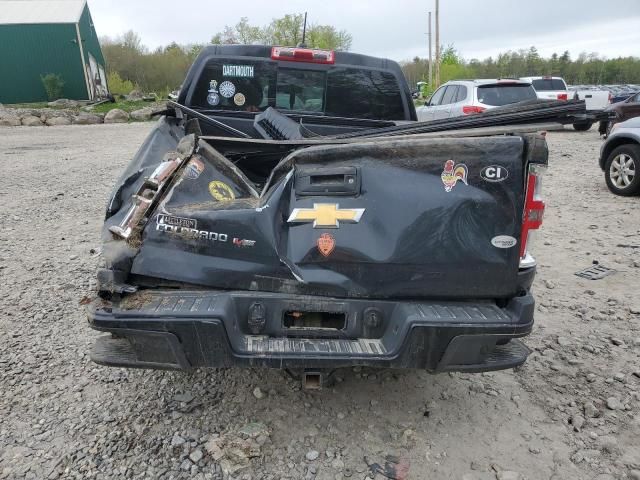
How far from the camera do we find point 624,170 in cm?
795

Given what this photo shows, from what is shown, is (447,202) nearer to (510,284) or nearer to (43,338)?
(510,284)

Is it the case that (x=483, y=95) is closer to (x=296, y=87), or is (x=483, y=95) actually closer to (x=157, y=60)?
(x=296, y=87)

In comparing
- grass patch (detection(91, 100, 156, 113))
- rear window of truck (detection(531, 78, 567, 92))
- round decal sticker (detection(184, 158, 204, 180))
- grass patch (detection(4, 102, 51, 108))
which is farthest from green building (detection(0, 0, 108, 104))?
round decal sticker (detection(184, 158, 204, 180))

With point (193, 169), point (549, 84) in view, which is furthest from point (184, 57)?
point (193, 169)

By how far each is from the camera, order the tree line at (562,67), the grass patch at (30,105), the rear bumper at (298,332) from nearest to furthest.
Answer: the rear bumper at (298,332) → the grass patch at (30,105) → the tree line at (562,67)

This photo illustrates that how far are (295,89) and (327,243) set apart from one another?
2503mm

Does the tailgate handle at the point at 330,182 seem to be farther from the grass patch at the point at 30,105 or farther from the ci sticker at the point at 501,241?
the grass patch at the point at 30,105

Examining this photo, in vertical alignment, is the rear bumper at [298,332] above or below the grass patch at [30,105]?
below

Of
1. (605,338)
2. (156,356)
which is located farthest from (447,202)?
(605,338)

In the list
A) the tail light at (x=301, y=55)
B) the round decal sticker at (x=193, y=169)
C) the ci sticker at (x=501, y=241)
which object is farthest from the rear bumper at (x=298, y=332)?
the tail light at (x=301, y=55)

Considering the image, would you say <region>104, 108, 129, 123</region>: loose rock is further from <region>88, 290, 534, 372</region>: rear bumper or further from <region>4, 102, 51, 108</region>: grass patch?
<region>88, 290, 534, 372</region>: rear bumper

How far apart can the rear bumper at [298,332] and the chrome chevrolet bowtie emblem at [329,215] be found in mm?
373

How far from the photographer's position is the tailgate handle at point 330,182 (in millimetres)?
2445

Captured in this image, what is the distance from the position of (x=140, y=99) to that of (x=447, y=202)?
3562cm
